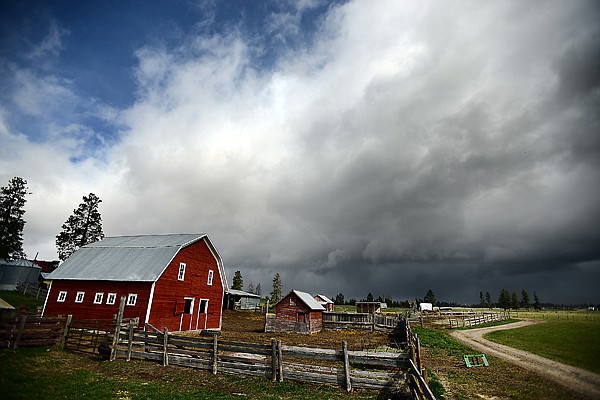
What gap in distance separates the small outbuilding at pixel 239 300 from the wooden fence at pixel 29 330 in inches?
1955

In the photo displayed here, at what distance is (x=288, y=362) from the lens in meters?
15.0

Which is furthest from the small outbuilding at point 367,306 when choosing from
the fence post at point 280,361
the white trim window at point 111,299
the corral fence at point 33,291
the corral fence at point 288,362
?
the fence post at point 280,361

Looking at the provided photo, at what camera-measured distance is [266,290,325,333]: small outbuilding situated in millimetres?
40156

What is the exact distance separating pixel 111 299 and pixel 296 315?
2152cm

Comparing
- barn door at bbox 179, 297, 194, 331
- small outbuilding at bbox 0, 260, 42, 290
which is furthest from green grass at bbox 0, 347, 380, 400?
small outbuilding at bbox 0, 260, 42, 290

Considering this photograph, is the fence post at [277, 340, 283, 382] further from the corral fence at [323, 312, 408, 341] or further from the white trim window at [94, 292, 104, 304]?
A: the corral fence at [323, 312, 408, 341]

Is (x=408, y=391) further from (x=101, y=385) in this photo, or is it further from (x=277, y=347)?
(x=101, y=385)

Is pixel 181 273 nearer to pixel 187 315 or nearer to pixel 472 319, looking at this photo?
pixel 187 315

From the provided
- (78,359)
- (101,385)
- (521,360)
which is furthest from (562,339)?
(78,359)

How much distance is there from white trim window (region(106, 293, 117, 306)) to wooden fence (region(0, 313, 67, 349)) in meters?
7.84

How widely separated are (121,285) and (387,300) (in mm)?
167662

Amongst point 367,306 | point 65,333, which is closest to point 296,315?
point 65,333

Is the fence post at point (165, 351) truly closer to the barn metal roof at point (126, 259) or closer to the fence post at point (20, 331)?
the fence post at point (20, 331)

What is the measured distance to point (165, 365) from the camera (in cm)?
1753
